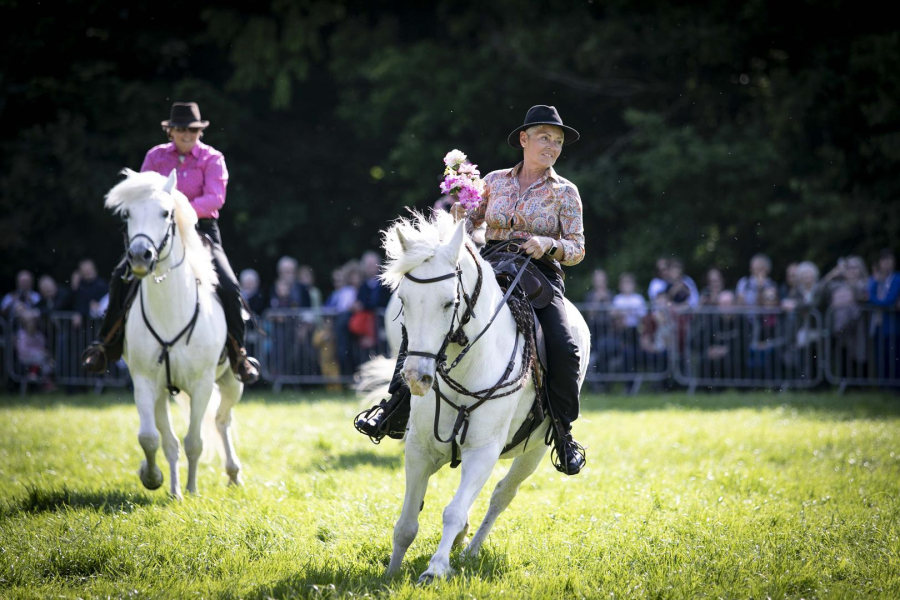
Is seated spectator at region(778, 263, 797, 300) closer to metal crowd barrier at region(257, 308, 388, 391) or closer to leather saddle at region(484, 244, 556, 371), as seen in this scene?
metal crowd barrier at region(257, 308, 388, 391)

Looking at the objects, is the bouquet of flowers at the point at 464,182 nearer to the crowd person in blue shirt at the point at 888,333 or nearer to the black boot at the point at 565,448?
the black boot at the point at 565,448

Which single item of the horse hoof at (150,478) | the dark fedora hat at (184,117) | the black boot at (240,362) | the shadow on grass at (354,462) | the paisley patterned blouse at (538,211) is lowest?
the shadow on grass at (354,462)

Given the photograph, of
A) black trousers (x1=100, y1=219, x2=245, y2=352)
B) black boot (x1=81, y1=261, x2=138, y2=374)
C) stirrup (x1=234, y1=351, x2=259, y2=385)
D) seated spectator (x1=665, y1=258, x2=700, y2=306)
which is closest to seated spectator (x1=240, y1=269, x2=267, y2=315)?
seated spectator (x1=665, y1=258, x2=700, y2=306)

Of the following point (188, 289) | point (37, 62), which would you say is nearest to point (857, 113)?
point (188, 289)

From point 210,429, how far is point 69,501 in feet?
5.36

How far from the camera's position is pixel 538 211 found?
250 inches

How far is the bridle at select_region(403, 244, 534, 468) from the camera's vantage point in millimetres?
5180

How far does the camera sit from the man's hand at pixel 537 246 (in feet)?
19.7

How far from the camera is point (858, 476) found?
886 centimetres

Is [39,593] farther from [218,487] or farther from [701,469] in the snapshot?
[701,469]

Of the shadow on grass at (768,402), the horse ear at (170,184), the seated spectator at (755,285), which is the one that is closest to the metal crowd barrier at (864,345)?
the shadow on grass at (768,402)

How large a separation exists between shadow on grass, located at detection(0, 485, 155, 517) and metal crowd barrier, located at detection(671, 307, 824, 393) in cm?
1130

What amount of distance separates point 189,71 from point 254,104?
189 cm

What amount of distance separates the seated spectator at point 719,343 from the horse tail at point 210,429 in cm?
1019
